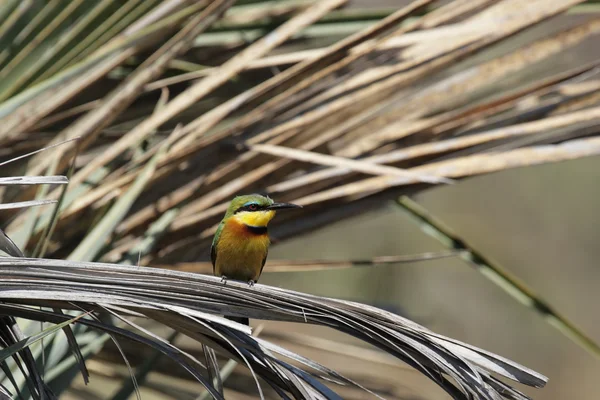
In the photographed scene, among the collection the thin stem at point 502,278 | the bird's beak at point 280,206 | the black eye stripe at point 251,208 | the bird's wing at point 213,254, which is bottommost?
the bird's wing at point 213,254

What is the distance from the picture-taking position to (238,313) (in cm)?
149

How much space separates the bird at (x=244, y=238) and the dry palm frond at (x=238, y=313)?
112cm

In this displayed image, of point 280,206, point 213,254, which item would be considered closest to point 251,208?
point 280,206

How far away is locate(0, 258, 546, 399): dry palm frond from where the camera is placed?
1.43m

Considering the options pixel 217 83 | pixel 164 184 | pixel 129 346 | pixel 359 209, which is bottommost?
pixel 129 346

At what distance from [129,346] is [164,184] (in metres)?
0.53

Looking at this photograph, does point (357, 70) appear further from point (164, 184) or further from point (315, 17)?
point (164, 184)

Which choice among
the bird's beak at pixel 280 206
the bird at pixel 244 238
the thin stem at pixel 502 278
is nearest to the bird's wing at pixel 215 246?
the bird at pixel 244 238

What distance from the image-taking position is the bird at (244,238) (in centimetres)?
267

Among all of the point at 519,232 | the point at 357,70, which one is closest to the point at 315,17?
the point at 357,70

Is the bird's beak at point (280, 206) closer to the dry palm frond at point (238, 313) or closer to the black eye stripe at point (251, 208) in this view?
the black eye stripe at point (251, 208)

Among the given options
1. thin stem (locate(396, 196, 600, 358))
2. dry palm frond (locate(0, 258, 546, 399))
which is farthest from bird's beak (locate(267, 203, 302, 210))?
dry palm frond (locate(0, 258, 546, 399))

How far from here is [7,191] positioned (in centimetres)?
281

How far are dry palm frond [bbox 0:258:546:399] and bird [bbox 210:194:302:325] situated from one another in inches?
44.2
